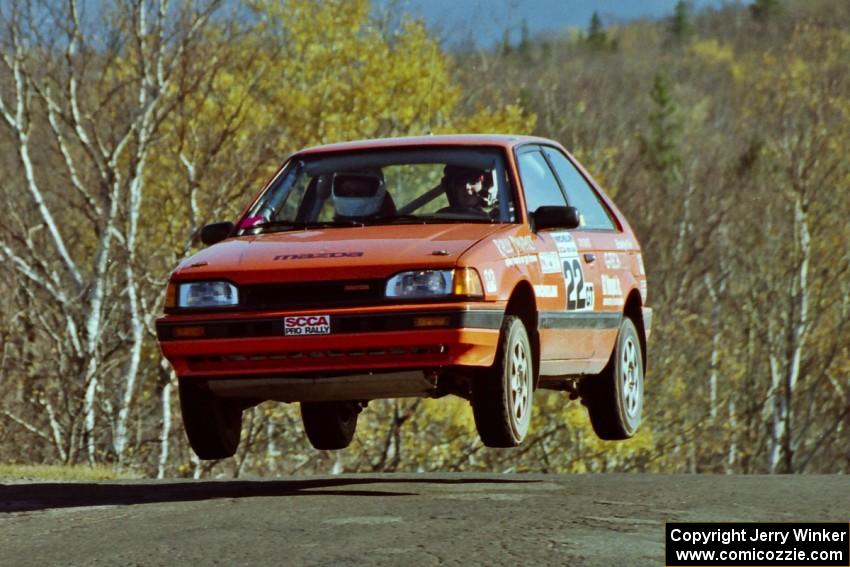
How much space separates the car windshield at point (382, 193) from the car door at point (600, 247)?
988mm

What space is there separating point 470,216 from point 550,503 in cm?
158

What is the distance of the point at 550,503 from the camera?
26.6 feet

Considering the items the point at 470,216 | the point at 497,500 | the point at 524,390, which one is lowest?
the point at 497,500

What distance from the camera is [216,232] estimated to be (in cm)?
886

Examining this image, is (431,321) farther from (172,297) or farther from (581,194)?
(581,194)

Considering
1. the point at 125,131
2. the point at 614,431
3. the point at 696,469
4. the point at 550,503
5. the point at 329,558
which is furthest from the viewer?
the point at 696,469

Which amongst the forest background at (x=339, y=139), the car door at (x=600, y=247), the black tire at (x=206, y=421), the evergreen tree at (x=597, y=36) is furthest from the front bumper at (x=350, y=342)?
the evergreen tree at (x=597, y=36)

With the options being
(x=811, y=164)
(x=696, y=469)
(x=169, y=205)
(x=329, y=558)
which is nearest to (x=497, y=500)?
(x=329, y=558)

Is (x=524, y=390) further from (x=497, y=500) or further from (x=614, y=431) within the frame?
(x=614, y=431)

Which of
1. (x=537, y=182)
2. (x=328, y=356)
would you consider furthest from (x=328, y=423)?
(x=328, y=356)

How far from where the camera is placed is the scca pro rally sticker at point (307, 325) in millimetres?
7637

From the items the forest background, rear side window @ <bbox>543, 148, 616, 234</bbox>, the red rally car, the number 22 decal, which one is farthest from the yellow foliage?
the red rally car

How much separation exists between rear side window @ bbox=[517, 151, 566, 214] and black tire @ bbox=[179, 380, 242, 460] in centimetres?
199

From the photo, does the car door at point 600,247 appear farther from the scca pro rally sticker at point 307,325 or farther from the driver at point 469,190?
the scca pro rally sticker at point 307,325
